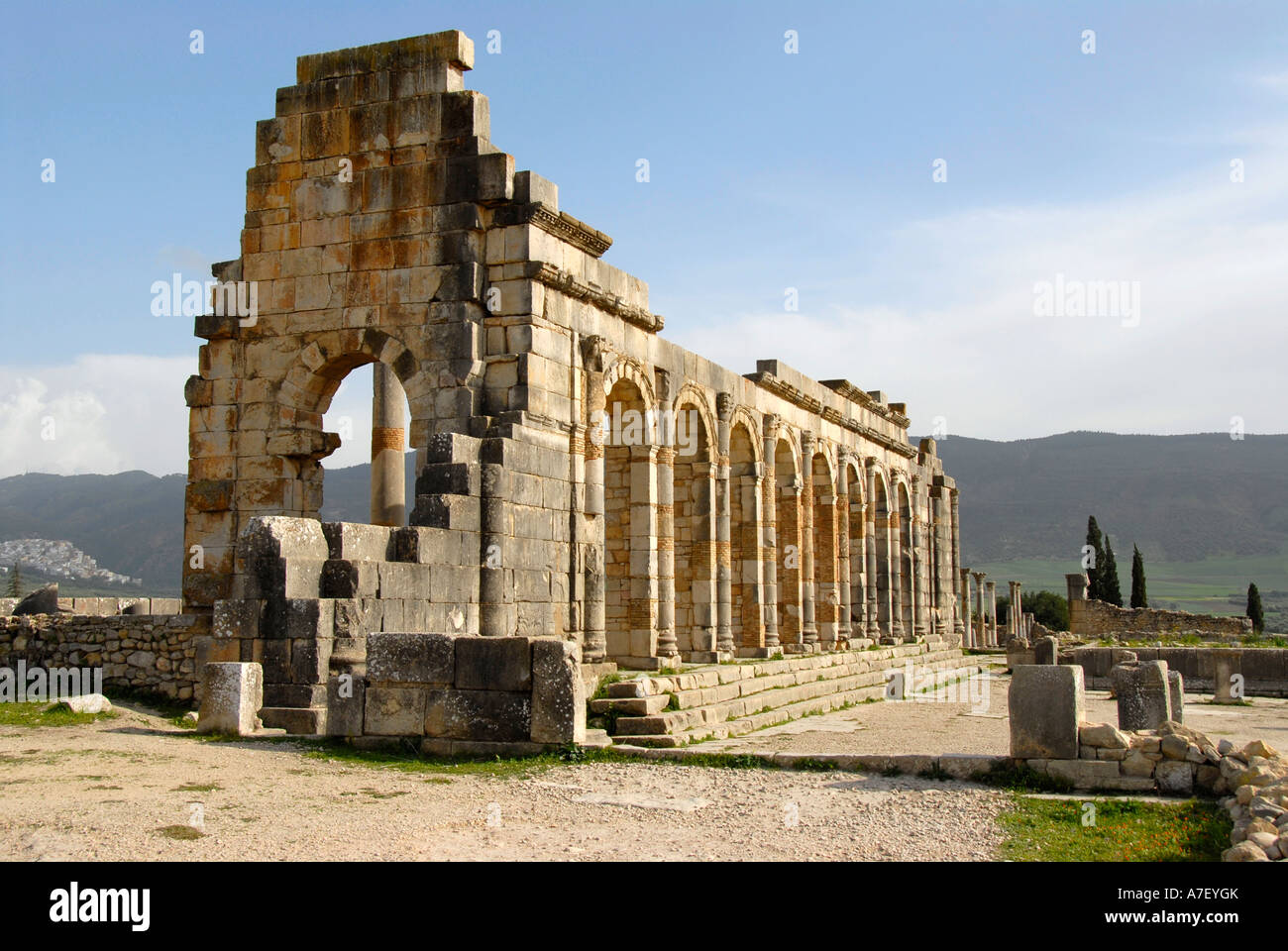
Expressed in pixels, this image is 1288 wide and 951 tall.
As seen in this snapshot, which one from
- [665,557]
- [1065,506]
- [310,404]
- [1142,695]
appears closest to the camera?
[1142,695]

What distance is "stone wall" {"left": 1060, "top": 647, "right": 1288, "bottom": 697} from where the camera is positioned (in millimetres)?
22281

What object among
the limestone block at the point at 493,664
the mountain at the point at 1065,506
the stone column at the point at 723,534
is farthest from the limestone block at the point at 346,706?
the mountain at the point at 1065,506

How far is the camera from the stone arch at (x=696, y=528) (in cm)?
1969

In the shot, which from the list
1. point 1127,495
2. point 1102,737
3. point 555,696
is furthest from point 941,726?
point 1127,495

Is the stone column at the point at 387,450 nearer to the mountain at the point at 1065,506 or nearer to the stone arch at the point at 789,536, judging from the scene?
the stone arch at the point at 789,536

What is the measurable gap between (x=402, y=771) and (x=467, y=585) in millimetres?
3844

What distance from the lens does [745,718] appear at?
1444cm

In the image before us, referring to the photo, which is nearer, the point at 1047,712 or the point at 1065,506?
the point at 1047,712

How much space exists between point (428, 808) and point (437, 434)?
20.5ft

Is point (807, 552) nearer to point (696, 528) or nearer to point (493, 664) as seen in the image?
point (696, 528)

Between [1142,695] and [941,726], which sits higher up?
[1142,695]

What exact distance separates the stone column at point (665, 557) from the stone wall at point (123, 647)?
602cm
